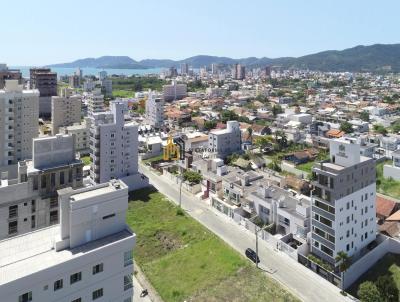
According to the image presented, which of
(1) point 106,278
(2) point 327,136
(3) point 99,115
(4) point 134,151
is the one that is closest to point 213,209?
(4) point 134,151

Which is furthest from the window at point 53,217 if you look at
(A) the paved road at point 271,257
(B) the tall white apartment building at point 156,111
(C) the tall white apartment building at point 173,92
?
(C) the tall white apartment building at point 173,92

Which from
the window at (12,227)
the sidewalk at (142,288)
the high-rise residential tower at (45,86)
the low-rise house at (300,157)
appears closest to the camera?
the sidewalk at (142,288)

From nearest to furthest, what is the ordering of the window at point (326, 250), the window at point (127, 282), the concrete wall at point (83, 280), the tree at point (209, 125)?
the concrete wall at point (83, 280) → the window at point (127, 282) → the window at point (326, 250) → the tree at point (209, 125)

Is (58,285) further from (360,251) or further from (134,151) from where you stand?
(134,151)

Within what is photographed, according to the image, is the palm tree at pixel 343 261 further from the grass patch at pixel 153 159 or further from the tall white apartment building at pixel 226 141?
the grass patch at pixel 153 159

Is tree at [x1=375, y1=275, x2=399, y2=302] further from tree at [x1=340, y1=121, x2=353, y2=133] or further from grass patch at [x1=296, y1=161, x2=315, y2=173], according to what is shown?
tree at [x1=340, y1=121, x2=353, y2=133]
